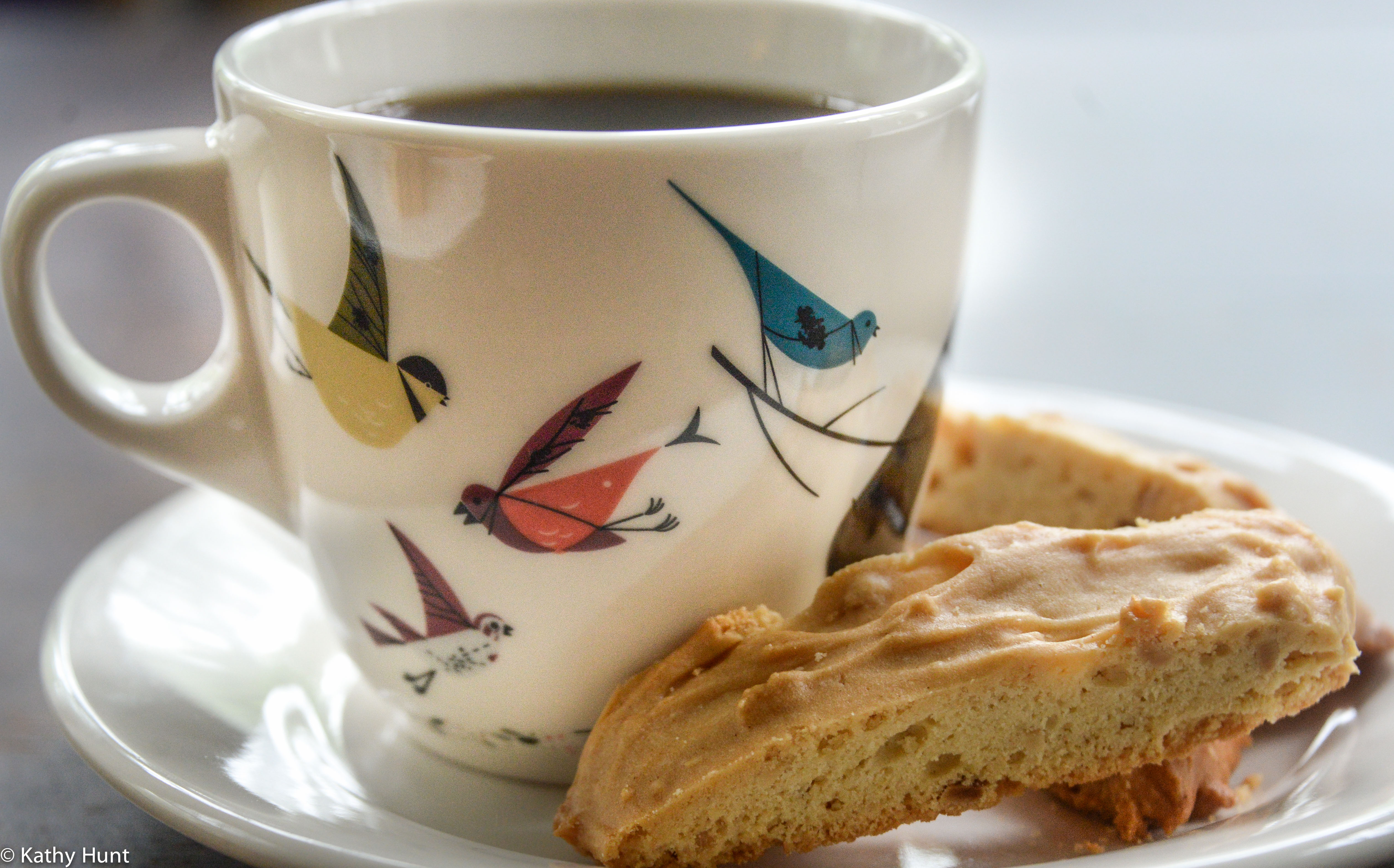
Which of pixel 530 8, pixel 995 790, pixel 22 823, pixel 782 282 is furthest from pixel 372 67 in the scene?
pixel 995 790

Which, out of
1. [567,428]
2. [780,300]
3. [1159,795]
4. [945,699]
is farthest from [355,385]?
[1159,795]

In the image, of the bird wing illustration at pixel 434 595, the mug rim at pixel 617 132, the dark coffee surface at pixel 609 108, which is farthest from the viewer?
the dark coffee surface at pixel 609 108

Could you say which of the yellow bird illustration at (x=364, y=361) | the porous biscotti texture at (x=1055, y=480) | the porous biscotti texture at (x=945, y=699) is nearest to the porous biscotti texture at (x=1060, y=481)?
the porous biscotti texture at (x=1055, y=480)

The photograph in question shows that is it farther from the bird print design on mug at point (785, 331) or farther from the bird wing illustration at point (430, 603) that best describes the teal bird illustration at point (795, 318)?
the bird wing illustration at point (430, 603)

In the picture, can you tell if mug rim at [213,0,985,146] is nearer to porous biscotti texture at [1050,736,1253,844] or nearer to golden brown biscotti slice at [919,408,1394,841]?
golden brown biscotti slice at [919,408,1394,841]

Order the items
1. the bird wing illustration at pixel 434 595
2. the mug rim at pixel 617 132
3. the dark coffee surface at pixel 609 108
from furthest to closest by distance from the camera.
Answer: the dark coffee surface at pixel 609 108 < the bird wing illustration at pixel 434 595 < the mug rim at pixel 617 132

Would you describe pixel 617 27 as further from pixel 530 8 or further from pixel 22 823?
→ pixel 22 823

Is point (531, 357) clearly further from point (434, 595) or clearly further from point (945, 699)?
point (945, 699)
